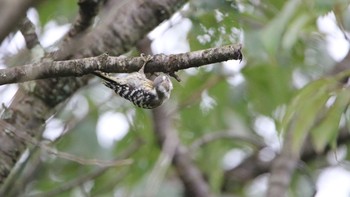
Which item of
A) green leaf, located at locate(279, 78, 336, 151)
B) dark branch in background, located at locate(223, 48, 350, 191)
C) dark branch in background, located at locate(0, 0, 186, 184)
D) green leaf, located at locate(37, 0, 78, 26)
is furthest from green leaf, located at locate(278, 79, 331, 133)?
dark branch in background, located at locate(223, 48, 350, 191)

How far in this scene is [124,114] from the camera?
292 cm

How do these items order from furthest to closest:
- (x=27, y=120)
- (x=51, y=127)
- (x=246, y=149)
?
A: (x=246, y=149) → (x=51, y=127) → (x=27, y=120)

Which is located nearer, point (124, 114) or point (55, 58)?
point (55, 58)

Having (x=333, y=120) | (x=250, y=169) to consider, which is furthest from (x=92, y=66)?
(x=250, y=169)

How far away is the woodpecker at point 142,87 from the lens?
54.1 inches

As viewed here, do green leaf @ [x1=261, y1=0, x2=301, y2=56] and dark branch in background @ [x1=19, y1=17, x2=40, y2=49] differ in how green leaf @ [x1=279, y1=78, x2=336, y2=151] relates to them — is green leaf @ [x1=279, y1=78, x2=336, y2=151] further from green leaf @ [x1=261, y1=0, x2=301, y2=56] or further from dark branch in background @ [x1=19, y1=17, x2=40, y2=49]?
dark branch in background @ [x1=19, y1=17, x2=40, y2=49]

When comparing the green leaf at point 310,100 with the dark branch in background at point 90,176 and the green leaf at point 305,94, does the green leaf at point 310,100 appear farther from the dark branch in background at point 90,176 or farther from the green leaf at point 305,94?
the dark branch in background at point 90,176

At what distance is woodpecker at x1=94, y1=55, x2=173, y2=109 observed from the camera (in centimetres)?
138

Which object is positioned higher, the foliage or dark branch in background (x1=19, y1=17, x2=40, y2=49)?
dark branch in background (x1=19, y1=17, x2=40, y2=49)

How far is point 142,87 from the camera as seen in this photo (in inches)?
54.5

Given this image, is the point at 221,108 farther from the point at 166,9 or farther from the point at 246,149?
the point at 166,9

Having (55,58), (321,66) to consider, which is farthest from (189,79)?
(55,58)

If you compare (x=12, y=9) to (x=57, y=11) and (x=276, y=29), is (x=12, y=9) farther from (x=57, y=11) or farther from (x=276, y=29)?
(x=57, y=11)

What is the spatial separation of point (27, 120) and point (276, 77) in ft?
3.98
